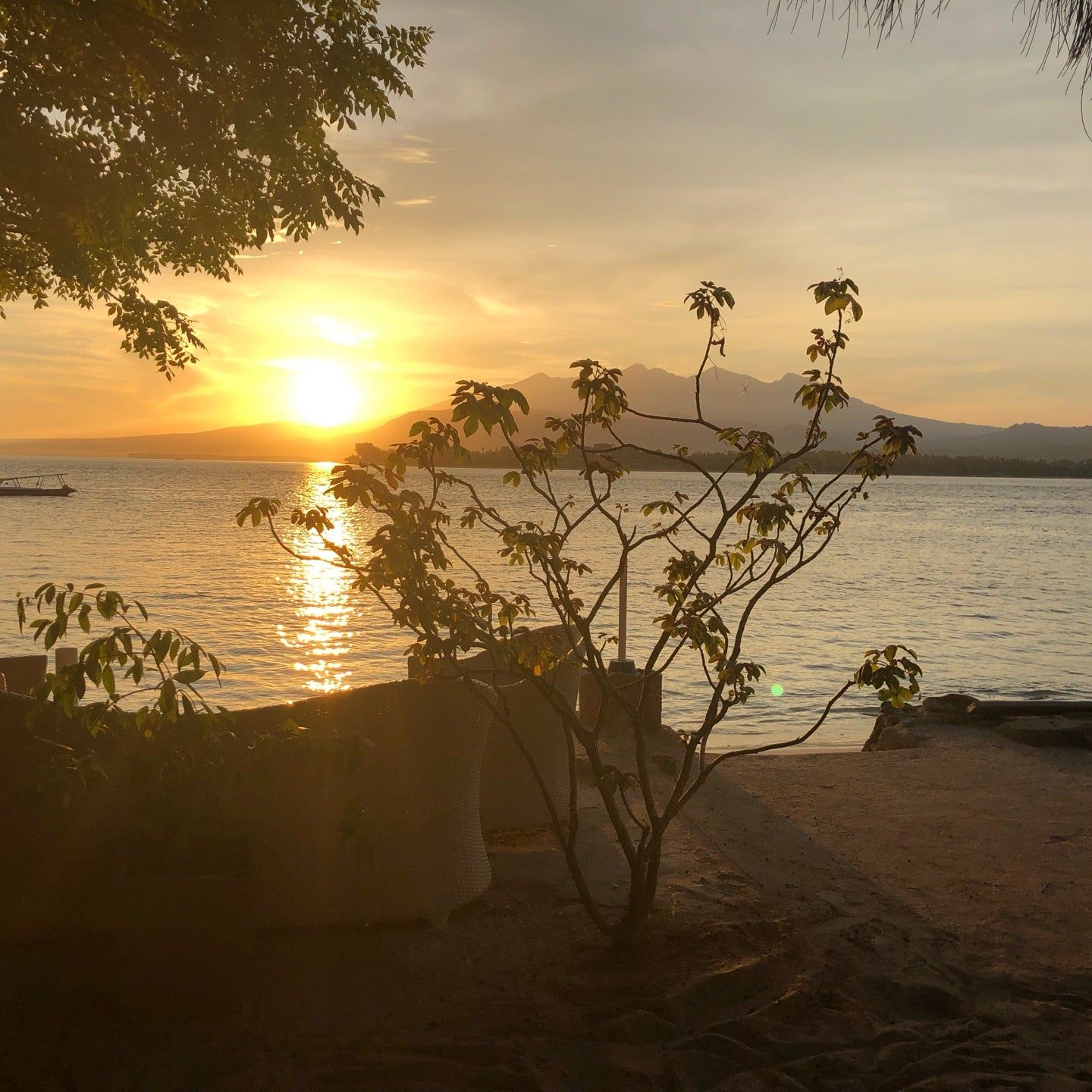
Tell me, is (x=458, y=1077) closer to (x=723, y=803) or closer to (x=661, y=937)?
(x=661, y=937)

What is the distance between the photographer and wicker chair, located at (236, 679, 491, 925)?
3.37 metres

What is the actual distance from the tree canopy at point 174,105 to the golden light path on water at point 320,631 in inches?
92.0

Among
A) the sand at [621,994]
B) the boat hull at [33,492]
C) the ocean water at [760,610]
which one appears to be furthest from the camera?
the boat hull at [33,492]

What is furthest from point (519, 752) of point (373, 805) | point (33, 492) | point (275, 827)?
point (33, 492)

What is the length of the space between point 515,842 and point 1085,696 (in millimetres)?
10895

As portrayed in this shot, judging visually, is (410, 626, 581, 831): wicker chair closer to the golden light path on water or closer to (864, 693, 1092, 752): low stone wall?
the golden light path on water

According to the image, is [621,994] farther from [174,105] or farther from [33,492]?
[33,492]

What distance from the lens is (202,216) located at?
7297 mm

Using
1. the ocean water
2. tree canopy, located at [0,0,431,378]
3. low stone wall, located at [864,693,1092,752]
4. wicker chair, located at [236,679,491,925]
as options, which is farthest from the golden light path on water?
low stone wall, located at [864,693,1092,752]

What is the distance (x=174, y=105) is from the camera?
6254 millimetres

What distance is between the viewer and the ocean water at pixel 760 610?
12.9m

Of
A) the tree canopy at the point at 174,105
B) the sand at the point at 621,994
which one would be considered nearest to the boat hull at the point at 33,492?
the tree canopy at the point at 174,105

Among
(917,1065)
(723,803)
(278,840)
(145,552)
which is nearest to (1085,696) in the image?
(723,803)

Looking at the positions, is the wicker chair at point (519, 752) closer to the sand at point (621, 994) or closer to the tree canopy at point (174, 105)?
the sand at point (621, 994)
